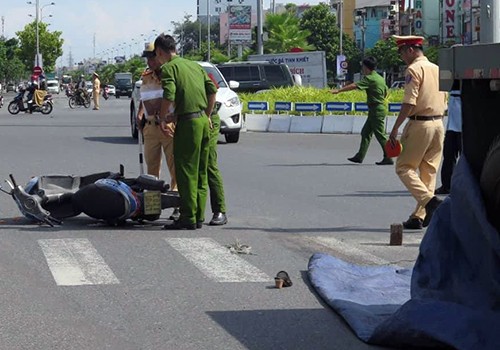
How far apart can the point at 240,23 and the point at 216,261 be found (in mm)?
63442

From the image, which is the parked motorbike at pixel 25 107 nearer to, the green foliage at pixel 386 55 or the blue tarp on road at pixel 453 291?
the blue tarp on road at pixel 453 291

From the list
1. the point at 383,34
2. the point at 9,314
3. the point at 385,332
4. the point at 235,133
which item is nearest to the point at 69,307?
the point at 9,314

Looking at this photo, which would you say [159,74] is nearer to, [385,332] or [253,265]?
[253,265]

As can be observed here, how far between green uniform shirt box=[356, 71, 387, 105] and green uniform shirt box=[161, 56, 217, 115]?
721 centimetres

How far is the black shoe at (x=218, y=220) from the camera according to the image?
1200cm

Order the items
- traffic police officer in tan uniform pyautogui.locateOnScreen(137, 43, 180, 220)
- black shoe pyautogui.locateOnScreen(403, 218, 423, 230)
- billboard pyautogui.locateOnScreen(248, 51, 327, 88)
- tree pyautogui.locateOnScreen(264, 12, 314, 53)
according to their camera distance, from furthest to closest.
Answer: tree pyautogui.locateOnScreen(264, 12, 314, 53) < billboard pyautogui.locateOnScreen(248, 51, 327, 88) < traffic police officer in tan uniform pyautogui.locateOnScreen(137, 43, 180, 220) < black shoe pyautogui.locateOnScreen(403, 218, 423, 230)

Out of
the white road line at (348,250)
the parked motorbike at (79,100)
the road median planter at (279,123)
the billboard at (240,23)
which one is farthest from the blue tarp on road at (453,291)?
the billboard at (240,23)

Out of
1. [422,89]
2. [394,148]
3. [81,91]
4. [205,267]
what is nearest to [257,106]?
[394,148]

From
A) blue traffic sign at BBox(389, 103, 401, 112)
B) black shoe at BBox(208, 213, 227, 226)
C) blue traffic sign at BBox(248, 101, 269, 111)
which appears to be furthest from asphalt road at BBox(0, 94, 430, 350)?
blue traffic sign at BBox(248, 101, 269, 111)

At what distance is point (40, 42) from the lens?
136 metres

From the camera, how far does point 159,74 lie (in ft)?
38.8

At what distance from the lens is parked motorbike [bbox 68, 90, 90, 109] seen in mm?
53188

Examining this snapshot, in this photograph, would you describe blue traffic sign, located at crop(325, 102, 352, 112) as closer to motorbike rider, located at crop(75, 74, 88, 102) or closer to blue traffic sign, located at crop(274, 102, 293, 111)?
blue traffic sign, located at crop(274, 102, 293, 111)

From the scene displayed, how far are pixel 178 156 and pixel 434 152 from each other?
2.72 metres
